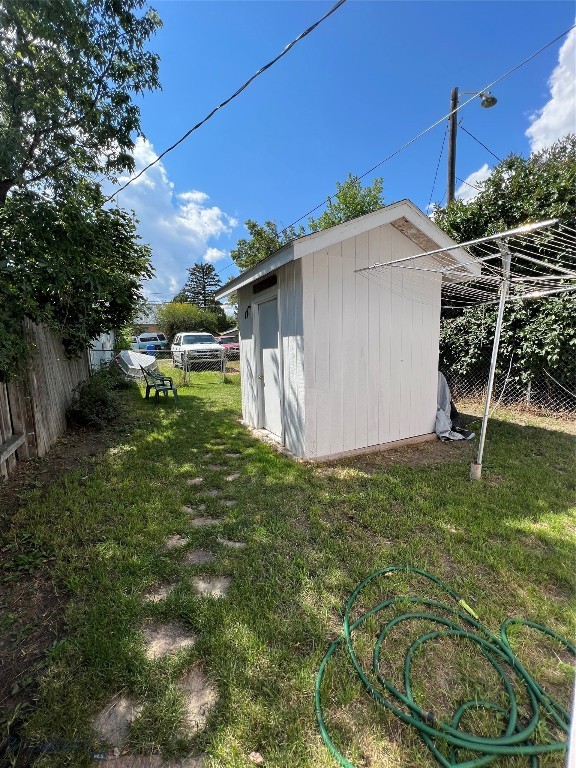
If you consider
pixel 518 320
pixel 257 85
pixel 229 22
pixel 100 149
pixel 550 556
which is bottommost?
pixel 550 556

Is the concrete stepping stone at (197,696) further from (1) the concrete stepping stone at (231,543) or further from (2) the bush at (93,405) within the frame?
(2) the bush at (93,405)

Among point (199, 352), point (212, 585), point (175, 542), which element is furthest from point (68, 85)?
point (199, 352)

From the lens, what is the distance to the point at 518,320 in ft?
22.4

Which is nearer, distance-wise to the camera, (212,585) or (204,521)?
(212,585)

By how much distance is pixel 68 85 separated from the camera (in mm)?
3977

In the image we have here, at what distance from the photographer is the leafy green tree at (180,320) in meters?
26.3

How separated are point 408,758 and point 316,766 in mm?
353

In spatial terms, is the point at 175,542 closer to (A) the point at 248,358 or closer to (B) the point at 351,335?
(B) the point at 351,335

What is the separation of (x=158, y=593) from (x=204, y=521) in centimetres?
90

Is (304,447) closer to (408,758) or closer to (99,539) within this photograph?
(99,539)

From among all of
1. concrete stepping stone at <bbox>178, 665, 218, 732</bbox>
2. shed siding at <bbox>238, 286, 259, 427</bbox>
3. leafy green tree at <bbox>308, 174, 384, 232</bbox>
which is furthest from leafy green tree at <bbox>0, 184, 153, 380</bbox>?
leafy green tree at <bbox>308, 174, 384, 232</bbox>

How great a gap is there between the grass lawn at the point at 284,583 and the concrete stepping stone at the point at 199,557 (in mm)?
62

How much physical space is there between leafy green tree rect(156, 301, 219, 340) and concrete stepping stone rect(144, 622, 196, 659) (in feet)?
86.1

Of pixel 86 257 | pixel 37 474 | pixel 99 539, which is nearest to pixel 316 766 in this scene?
pixel 99 539
